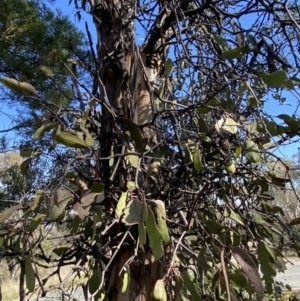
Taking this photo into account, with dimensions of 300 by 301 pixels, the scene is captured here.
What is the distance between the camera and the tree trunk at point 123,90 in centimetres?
88

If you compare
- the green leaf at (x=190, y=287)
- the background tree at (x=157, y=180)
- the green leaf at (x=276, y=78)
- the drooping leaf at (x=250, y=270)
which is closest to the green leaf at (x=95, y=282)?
the background tree at (x=157, y=180)

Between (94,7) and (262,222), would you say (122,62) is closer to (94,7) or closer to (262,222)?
(94,7)

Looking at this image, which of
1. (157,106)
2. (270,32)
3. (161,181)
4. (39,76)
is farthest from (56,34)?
(161,181)

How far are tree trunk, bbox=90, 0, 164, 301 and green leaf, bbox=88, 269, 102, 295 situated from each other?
98 millimetres

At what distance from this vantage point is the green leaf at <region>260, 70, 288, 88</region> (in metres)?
0.73

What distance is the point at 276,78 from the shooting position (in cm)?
74

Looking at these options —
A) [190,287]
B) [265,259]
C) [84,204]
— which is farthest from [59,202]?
[265,259]

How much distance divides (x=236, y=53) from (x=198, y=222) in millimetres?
354

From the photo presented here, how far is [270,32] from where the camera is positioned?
1433 mm

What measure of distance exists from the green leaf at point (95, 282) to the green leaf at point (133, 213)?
0.20 metres

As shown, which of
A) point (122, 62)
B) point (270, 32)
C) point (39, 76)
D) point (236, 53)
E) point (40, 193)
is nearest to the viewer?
point (40, 193)

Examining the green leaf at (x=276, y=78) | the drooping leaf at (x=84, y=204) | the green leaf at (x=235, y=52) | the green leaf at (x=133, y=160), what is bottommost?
the drooping leaf at (x=84, y=204)

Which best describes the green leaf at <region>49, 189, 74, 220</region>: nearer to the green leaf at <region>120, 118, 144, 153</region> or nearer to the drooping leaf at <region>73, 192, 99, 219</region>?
the drooping leaf at <region>73, 192, 99, 219</region>

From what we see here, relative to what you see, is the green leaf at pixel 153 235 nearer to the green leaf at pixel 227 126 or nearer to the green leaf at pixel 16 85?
the green leaf at pixel 227 126
